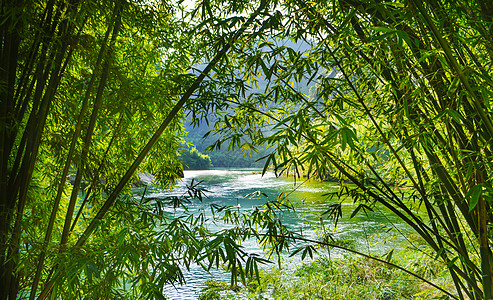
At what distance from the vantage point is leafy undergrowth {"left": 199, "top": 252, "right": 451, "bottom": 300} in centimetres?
338

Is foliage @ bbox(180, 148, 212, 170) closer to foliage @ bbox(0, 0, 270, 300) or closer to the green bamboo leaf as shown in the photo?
foliage @ bbox(0, 0, 270, 300)

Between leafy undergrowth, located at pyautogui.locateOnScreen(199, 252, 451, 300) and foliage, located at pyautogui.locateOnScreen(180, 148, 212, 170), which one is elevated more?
foliage, located at pyautogui.locateOnScreen(180, 148, 212, 170)

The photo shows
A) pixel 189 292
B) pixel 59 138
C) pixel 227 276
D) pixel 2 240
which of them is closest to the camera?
pixel 2 240

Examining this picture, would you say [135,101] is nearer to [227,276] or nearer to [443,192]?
[443,192]

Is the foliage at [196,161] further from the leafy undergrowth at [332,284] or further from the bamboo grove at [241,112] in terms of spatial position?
the bamboo grove at [241,112]

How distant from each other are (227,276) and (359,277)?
5.64 ft

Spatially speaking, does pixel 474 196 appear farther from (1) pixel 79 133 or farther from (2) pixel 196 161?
(2) pixel 196 161

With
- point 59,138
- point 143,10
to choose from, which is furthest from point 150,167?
point 143,10

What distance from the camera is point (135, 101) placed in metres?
1.55

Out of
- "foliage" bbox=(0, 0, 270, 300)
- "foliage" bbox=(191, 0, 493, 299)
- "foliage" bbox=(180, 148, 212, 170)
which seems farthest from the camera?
"foliage" bbox=(180, 148, 212, 170)

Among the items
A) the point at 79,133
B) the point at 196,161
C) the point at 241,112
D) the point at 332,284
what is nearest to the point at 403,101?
the point at 241,112

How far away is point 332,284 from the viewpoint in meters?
3.48

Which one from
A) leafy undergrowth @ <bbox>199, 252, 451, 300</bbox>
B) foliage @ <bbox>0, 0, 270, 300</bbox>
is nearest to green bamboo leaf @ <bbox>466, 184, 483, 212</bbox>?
foliage @ <bbox>0, 0, 270, 300</bbox>

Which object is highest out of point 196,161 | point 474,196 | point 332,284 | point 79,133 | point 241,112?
point 241,112
